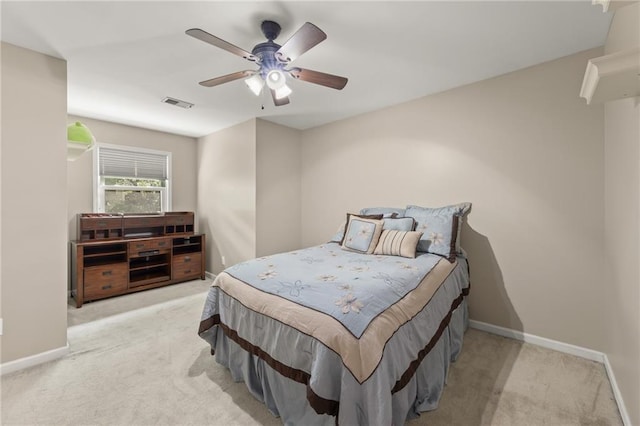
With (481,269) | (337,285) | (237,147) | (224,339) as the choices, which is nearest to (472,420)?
(337,285)

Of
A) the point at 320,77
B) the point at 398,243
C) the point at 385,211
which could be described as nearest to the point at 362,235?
the point at 398,243

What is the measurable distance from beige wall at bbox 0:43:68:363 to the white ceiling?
10.8 inches

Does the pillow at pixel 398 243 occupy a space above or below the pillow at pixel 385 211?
below

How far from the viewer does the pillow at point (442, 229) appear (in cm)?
247

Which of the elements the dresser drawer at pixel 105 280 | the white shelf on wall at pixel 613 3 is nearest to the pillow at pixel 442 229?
the white shelf on wall at pixel 613 3

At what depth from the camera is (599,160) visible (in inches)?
85.9

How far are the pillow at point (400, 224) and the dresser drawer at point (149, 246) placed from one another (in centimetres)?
331

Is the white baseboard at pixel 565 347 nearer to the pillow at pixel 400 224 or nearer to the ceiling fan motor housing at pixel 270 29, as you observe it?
the pillow at pixel 400 224

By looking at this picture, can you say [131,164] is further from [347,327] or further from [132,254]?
[347,327]

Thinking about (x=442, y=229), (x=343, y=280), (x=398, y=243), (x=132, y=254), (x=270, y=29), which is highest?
(x=270, y=29)

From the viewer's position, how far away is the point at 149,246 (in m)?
4.02

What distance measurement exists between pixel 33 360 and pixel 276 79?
2.86 meters

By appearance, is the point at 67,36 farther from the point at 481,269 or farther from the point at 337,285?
the point at 481,269

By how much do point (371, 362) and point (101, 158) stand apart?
15.4 feet
